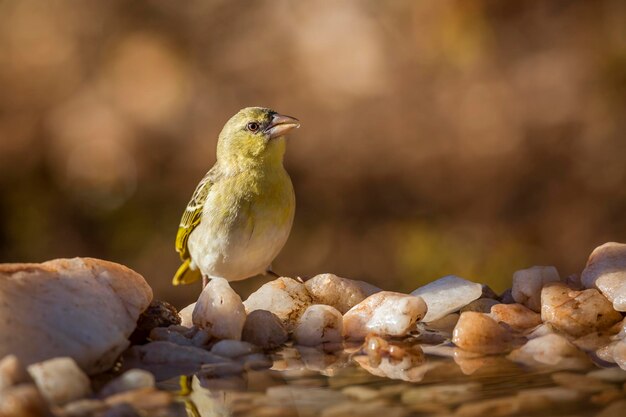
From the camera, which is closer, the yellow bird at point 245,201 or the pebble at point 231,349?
the pebble at point 231,349

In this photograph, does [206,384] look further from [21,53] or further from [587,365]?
[21,53]

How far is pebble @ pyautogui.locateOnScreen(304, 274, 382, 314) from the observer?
10.1 ft

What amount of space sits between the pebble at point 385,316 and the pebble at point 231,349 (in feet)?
1.07

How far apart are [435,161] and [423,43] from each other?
2.72 ft

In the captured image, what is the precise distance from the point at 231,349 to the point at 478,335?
59 centimetres

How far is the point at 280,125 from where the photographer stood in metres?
3.83

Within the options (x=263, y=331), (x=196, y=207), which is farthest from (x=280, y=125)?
(x=263, y=331)

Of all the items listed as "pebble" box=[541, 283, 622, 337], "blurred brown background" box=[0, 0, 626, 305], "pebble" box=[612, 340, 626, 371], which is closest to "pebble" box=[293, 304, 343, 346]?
"pebble" box=[541, 283, 622, 337]

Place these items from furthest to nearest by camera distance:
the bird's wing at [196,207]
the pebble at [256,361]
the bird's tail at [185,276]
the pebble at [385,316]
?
1. the bird's tail at [185,276]
2. the bird's wing at [196,207]
3. the pebble at [385,316]
4. the pebble at [256,361]

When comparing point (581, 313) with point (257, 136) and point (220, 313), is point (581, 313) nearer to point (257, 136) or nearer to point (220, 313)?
point (220, 313)

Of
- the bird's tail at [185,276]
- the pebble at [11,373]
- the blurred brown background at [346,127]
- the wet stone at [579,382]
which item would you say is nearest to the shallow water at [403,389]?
the wet stone at [579,382]

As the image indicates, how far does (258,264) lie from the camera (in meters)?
3.91

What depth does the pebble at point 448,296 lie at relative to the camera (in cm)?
298

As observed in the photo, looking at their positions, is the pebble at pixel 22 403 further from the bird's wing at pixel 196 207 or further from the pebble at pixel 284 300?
the bird's wing at pixel 196 207
